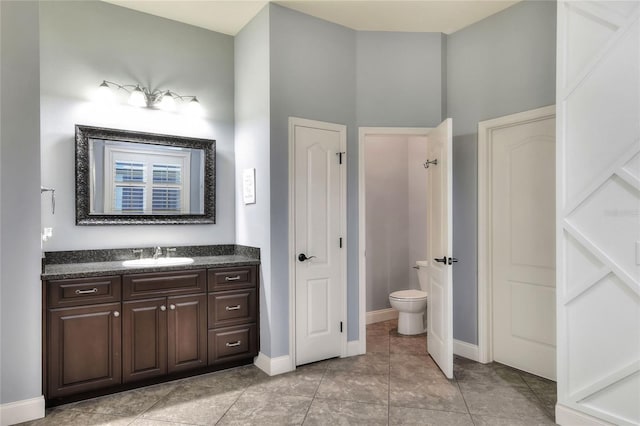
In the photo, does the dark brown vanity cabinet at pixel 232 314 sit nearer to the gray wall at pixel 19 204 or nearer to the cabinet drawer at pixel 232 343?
the cabinet drawer at pixel 232 343

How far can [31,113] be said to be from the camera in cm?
255

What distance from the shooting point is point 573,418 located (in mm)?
2361

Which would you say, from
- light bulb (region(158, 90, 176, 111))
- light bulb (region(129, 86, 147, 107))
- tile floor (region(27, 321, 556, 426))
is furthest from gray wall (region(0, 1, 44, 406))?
light bulb (region(158, 90, 176, 111))

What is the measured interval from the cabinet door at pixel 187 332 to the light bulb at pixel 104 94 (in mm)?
1703

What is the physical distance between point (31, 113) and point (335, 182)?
2.25 meters

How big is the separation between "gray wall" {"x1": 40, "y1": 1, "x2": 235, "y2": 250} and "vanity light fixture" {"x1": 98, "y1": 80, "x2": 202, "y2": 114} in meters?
0.05

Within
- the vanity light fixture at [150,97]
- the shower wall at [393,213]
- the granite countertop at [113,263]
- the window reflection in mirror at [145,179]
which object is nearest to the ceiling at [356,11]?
the vanity light fixture at [150,97]

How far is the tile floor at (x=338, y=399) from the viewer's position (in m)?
2.51

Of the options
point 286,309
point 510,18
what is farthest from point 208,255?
point 510,18

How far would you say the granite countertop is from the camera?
107 inches

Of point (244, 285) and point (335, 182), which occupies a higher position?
point (335, 182)

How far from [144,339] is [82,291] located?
0.55 m

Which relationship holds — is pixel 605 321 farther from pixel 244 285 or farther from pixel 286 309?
pixel 244 285

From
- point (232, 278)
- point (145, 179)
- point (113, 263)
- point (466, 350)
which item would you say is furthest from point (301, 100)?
point (466, 350)
